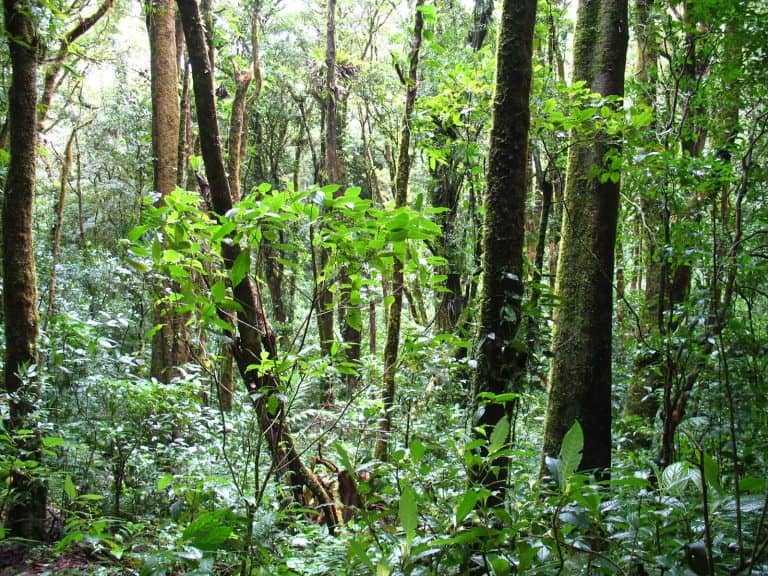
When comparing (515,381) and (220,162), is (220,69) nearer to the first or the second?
(220,162)

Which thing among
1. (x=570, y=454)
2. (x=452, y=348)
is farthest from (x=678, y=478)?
(x=452, y=348)

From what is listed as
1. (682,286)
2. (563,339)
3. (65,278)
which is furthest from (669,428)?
(65,278)

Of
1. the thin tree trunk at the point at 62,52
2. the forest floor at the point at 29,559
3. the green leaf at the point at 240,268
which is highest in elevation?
the thin tree trunk at the point at 62,52

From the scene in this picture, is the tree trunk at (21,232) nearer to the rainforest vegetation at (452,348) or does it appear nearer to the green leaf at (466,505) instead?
the rainforest vegetation at (452,348)

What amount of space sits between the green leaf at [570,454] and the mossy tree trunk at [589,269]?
94.8 inches

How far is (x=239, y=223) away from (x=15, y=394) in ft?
9.72

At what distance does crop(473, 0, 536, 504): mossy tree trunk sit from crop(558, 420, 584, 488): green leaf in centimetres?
114

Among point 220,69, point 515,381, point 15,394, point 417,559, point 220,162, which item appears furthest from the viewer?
point 220,69

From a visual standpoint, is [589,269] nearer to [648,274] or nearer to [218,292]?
[218,292]

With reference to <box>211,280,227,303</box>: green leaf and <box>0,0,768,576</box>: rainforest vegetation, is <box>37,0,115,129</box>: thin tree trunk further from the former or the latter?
<box>211,280,227,303</box>: green leaf

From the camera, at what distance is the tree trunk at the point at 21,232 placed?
4.07m

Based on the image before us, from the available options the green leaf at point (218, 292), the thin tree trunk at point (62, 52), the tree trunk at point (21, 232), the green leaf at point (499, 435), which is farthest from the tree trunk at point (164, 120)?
the green leaf at point (499, 435)

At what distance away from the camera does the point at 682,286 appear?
24.4 ft

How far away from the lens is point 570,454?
1474 mm
